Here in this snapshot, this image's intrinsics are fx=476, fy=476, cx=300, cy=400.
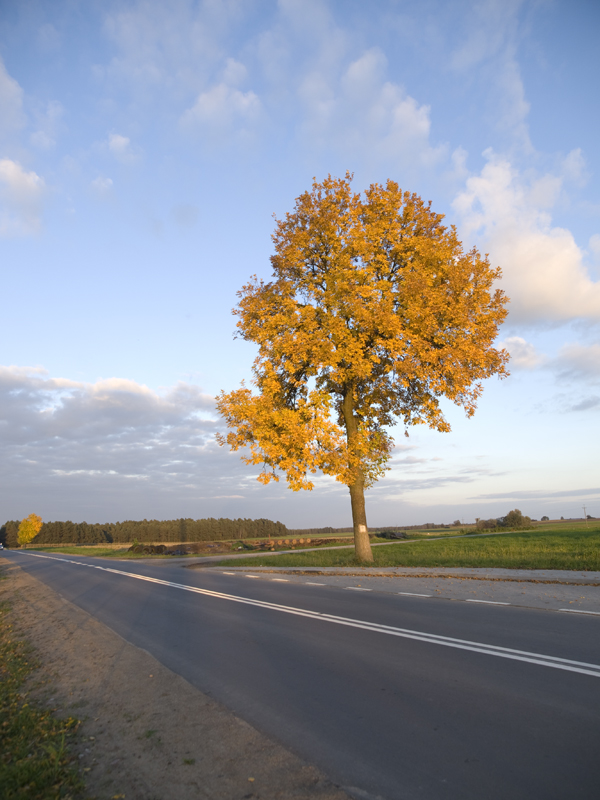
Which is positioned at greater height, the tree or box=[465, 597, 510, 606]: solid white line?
the tree

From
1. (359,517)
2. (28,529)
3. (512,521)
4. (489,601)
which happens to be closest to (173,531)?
(28,529)

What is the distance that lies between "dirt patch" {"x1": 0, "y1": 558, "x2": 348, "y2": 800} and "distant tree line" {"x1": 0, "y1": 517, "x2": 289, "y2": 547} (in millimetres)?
89620

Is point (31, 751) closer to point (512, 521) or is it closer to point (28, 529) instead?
point (512, 521)

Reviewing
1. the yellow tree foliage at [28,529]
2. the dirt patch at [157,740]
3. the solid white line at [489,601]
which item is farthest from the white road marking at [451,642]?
the yellow tree foliage at [28,529]

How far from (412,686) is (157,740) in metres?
2.51

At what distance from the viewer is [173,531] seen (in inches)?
4235

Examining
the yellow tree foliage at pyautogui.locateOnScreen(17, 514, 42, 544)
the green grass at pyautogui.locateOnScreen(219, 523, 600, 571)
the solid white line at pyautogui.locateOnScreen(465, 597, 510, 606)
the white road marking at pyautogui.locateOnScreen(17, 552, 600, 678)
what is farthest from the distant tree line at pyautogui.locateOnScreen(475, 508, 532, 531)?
the yellow tree foliage at pyautogui.locateOnScreen(17, 514, 42, 544)

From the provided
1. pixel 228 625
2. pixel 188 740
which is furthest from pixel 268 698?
pixel 228 625

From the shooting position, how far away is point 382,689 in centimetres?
486

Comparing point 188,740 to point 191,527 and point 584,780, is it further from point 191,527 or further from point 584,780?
point 191,527

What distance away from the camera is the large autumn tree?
17.0m

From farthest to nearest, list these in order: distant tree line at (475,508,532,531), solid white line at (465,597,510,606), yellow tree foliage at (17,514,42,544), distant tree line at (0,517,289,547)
Answer: yellow tree foliage at (17,514,42,544) → distant tree line at (0,517,289,547) → distant tree line at (475,508,532,531) → solid white line at (465,597,510,606)

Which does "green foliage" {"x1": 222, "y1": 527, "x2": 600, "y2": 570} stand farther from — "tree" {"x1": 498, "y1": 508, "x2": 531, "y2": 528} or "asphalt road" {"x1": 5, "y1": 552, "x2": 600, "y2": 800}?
"tree" {"x1": 498, "y1": 508, "x2": 531, "y2": 528}

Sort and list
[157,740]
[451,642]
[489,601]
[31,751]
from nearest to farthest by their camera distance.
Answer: [31,751] → [157,740] → [451,642] → [489,601]
